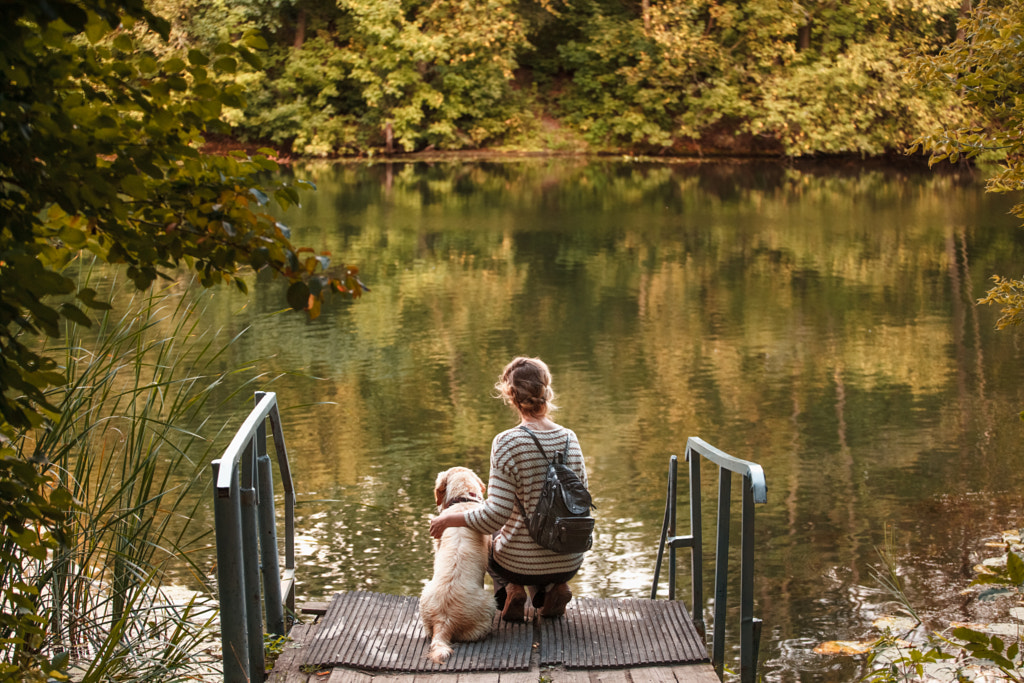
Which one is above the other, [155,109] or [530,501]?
[155,109]

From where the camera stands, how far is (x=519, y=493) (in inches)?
143

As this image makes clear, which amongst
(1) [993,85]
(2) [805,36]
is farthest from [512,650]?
(2) [805,36]

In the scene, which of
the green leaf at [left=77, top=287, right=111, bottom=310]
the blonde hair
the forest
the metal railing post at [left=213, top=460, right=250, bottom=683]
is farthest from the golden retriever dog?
the forest

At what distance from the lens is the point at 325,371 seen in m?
9.67

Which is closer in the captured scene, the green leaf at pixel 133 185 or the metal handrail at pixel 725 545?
the green leaf at pixel 133 185

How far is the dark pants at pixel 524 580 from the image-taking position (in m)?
3.66

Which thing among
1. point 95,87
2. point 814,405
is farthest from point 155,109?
point 814,405

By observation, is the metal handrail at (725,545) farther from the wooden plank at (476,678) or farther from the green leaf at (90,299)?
the green leaf at (90,299)

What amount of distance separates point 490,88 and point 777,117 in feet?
24.1

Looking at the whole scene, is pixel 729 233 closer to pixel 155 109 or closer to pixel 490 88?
pixel 490 88

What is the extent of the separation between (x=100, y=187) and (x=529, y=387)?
6.61ft

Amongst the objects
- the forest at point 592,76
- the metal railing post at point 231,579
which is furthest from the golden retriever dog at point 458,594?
the forest at point 592,76

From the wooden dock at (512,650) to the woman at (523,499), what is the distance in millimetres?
116

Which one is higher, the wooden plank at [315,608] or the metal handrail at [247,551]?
the metal handrail at [247,551]
